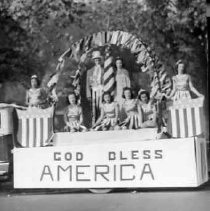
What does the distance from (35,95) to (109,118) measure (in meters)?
1.10

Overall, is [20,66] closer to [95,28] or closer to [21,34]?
[21,34]

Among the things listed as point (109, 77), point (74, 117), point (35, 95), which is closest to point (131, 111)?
point (109, 77)

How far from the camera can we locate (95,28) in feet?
18.3

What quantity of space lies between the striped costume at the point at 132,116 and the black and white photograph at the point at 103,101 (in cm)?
1

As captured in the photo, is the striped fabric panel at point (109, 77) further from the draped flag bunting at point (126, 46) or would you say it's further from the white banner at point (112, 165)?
the white banner at point (112, 165)

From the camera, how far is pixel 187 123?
17.1ft

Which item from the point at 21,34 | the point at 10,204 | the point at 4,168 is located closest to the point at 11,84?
the point at 21,34

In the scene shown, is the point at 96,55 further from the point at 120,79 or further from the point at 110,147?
the point at 110,147

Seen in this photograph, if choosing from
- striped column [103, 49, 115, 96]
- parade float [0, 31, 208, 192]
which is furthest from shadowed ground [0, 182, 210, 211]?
striped column [103, 49, 115, 96]

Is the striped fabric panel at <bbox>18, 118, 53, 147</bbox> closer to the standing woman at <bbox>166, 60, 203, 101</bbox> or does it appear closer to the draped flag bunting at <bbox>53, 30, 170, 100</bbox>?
the draped flag bunting at <bbox>53, 30, 170, 100</bbox>

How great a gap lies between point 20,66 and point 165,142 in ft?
7.51

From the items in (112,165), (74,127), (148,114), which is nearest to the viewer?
(112,165)

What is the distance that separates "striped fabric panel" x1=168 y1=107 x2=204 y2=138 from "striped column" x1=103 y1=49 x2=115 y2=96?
922 millimetres

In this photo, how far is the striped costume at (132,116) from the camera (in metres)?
5.37
